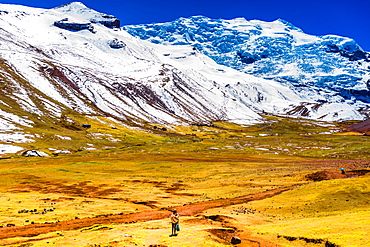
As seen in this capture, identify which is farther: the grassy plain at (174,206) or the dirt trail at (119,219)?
the dirt trail at (119,219)

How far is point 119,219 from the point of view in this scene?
4809 cm

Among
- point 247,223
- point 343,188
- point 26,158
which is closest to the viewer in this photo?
point 247,223

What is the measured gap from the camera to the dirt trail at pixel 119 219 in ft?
Answer: 133

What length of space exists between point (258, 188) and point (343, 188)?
2112 centimetres

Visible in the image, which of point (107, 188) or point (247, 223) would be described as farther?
point (107, 188)

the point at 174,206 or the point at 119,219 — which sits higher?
the point at 174,206

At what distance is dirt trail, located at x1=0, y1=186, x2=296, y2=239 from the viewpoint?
40688 millimetres

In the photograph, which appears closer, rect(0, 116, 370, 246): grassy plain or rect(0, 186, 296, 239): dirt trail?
rect(0, 116, 370, 246): grassy plain

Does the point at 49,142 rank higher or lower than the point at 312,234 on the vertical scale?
higher

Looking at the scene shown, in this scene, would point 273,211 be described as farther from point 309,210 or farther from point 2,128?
point 2,128

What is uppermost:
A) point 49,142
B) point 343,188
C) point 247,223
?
point 49,142

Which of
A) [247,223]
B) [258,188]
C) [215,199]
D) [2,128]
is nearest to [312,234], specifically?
[247,223]

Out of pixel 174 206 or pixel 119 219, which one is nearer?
pixel 119 219

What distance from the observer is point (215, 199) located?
6253 cm
